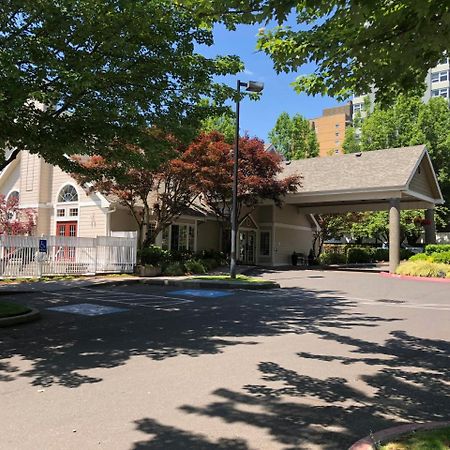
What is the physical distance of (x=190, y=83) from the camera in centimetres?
1060

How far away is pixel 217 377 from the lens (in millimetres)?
6207

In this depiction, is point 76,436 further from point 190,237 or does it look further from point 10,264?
point 190,237

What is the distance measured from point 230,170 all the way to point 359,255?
22522mm

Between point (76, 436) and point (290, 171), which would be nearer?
point (76, 436)

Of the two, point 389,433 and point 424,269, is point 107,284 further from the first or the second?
point 389,433

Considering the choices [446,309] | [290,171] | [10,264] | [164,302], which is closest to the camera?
[446,309]

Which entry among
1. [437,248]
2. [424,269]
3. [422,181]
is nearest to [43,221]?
[424,269]

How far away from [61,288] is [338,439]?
13989 millimetres

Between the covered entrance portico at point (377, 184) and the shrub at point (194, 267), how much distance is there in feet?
28.6

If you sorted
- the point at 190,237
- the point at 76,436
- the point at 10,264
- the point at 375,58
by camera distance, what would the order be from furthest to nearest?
the point at 190,237
the point at 10,264
the point at 375,58
the point at 76,436

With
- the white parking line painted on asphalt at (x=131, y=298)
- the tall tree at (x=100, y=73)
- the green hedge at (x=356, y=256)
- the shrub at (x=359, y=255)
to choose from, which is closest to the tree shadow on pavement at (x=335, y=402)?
the tall tree at (x=100, y=73)

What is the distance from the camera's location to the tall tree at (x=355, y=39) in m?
4.71

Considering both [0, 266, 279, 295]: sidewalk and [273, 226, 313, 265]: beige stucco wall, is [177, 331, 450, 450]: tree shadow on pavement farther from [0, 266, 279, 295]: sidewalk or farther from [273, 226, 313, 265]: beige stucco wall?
[273, 226, 313, 265]: beige stucco wall

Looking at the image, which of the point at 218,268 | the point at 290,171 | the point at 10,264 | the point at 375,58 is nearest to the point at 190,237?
the point at 218,268
